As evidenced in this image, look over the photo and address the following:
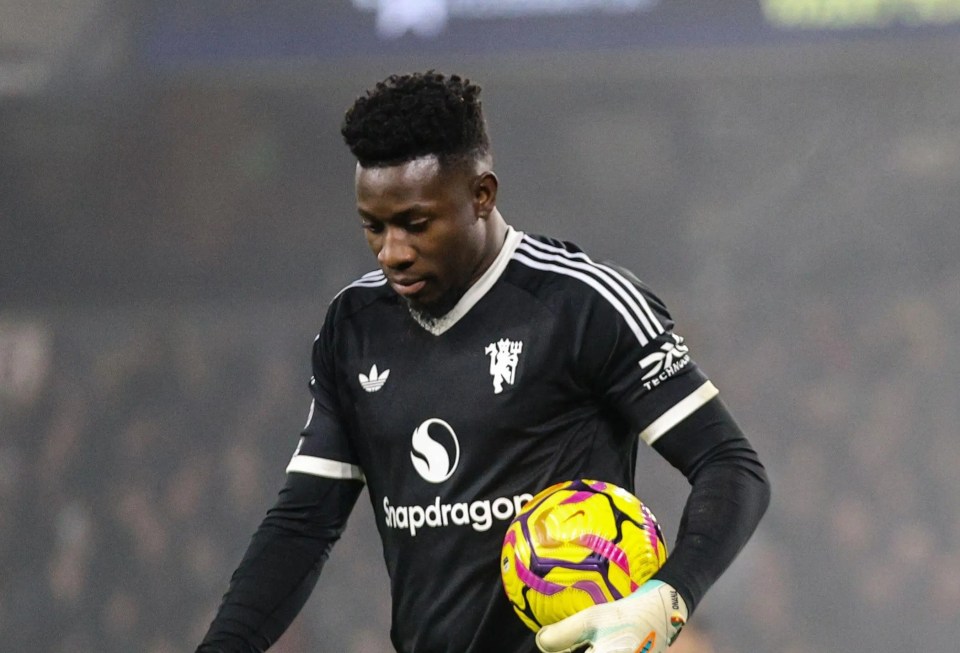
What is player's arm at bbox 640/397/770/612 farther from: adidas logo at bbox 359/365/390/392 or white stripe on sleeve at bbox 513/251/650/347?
adidas logo at bbox 359/365/390/392

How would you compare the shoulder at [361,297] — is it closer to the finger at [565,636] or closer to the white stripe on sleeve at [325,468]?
the white stripe on sleeve at [325,468]

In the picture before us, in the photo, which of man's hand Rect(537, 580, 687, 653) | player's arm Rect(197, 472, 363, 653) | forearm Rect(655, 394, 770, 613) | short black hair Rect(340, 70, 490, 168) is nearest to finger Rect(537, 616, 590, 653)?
man's hand Rect(537, 580, 687, 653)

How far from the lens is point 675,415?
5.83 feet

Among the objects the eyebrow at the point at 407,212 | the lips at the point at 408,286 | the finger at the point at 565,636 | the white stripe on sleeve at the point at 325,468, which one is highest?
the eyebrow at the point at 407,212

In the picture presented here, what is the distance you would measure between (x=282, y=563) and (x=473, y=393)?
14.8 inches

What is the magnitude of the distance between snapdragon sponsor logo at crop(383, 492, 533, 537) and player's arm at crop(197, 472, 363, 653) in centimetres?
18

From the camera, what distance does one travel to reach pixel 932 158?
4.98 m

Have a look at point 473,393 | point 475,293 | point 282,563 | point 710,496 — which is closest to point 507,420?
point 473,393

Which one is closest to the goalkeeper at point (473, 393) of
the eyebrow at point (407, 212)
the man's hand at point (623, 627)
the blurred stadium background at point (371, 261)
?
the eyebrow at point (407, 212)

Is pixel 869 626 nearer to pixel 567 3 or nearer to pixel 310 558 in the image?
pixel 567 3

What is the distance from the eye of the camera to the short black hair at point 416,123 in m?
1.82

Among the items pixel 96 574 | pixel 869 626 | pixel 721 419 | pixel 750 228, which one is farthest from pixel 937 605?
pixel 721 419

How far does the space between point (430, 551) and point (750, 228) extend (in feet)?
10.7

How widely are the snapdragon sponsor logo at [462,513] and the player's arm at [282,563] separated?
0.58 feet
